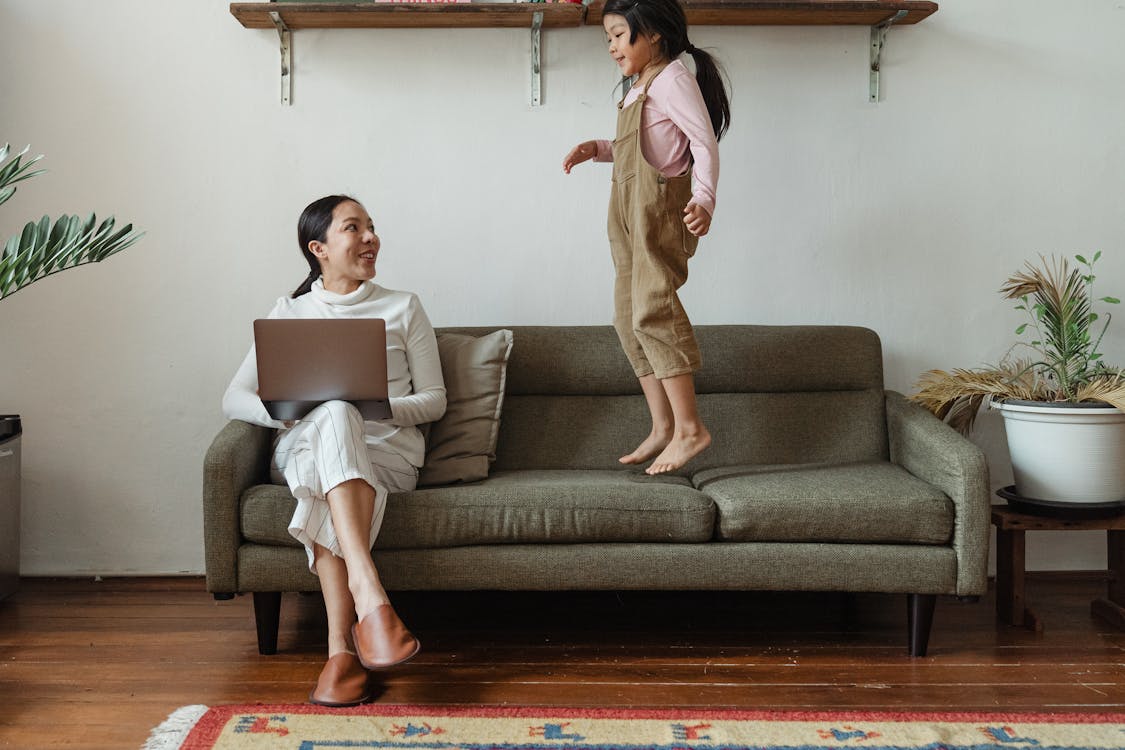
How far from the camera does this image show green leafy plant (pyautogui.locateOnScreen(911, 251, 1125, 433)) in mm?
2494

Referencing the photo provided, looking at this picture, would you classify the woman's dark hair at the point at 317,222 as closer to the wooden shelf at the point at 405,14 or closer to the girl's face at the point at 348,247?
the girl's face at the point at 348,247

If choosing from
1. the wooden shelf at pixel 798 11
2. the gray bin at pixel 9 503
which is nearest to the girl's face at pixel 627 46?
the wooden shelf at pixel 798 11

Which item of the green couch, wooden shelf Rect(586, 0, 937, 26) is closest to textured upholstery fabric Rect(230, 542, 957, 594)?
the green couch

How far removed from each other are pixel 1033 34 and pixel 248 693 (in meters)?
2.68

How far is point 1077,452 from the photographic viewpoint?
2.41 metres

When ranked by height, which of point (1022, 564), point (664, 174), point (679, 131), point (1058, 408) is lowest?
point (1022, 564)

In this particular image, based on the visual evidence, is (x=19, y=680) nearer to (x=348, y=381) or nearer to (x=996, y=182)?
(x=348, y=381)

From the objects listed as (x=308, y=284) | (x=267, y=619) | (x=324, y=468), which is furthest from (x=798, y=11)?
(x=267, y=619)

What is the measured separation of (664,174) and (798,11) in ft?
2.42

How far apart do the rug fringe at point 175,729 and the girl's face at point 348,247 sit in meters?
1.01

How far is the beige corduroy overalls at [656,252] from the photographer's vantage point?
91.7 inches

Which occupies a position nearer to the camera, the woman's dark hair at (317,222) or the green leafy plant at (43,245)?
the green leafy plant at (43,245)

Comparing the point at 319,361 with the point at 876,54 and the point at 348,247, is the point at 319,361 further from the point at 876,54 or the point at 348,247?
the point at 876,54

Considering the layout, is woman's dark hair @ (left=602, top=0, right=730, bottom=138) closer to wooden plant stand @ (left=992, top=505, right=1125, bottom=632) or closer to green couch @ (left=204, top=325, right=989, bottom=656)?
green couch @ (left=204, top=325, right=989, bottom=656)
